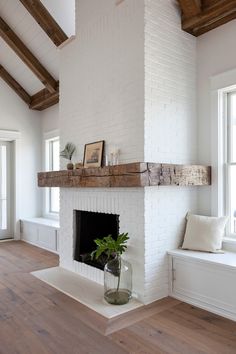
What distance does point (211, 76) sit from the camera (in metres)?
3.41

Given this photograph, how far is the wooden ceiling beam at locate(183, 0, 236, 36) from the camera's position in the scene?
3.02 meters

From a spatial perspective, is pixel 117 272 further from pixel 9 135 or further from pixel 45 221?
pixel 9 135

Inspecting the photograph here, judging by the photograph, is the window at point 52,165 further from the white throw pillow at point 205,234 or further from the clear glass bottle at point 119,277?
the white throw pillow at point 205,234

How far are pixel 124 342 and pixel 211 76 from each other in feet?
9.31

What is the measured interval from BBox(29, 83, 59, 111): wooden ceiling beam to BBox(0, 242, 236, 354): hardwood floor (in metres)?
3.65

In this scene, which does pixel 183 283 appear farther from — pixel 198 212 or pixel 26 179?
pixel 26 179

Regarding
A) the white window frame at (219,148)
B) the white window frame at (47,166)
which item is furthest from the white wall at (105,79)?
the white window frame at (47,166)

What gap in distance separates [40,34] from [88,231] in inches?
129

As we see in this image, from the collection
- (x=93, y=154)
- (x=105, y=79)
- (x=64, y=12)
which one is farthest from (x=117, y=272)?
(x=64, y=12)

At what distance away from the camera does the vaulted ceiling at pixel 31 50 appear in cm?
446

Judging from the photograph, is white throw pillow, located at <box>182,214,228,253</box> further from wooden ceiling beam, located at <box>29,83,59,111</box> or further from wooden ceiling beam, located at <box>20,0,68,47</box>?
wooden ceiling beam, located at <box>29,83,59,111</box>

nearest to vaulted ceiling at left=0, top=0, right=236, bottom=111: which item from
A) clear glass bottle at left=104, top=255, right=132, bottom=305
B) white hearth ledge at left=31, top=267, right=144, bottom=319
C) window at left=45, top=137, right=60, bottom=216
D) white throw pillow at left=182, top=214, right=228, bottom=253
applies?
window at left=45, top=137, right=60, bottom=216

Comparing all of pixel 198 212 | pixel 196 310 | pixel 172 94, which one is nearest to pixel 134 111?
pixel 172 94

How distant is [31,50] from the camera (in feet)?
17.3
